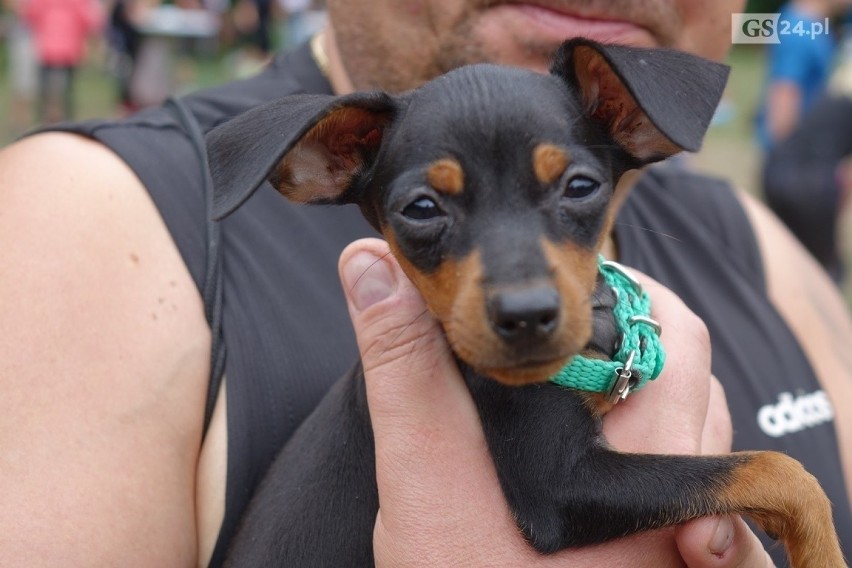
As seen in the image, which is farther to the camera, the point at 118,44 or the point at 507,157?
the point at 118,44

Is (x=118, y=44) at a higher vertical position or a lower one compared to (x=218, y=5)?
higher

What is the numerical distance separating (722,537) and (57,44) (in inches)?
603

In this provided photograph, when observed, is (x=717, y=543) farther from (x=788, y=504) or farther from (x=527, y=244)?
(x=527, y=244)

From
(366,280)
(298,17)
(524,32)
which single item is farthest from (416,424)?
(298,17)

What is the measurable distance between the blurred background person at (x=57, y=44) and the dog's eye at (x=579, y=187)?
14462 mm

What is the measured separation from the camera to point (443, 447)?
2.11m

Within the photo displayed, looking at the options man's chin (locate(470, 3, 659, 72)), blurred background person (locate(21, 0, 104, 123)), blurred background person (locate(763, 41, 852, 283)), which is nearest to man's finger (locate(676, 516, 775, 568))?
man's chin (locate(470, 3, 659, 72))

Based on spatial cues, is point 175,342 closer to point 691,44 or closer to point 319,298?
point 319,298

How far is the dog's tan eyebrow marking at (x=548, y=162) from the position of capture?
1982mm

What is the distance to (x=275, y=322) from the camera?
2.34m

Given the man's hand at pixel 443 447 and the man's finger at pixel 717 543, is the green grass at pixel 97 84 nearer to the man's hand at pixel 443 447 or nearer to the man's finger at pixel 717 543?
the man's hand at pixel 443 447

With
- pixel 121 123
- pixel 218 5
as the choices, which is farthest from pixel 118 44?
pixel 121 123

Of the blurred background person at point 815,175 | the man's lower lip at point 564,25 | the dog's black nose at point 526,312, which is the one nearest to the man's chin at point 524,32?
the man's lower lip at point 564,25

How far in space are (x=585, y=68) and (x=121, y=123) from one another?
1.16m
